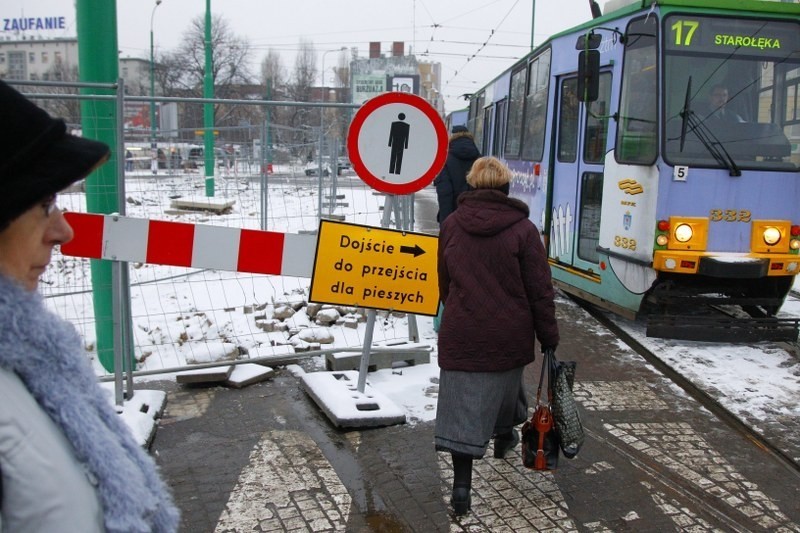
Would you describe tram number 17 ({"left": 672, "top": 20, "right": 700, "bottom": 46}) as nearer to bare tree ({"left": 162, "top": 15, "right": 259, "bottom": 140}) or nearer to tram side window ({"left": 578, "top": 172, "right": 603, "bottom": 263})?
tram side window ({"left": 578, "top": 172, "right": 603, "bottom": 263})

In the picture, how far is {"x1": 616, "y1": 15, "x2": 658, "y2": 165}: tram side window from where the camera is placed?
7168 millimetres

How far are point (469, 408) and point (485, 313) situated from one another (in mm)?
529

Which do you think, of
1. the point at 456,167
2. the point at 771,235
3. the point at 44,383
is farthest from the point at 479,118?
the point at 44,383

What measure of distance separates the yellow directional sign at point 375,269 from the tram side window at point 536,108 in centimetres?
504

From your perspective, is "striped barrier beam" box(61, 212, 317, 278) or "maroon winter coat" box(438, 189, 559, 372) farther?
"striped barrier beam" box(61, 212, 317, 278)

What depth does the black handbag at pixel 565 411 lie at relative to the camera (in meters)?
3.94

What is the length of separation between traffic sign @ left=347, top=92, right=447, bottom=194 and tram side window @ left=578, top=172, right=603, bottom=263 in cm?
350

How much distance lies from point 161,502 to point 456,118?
26.8 m

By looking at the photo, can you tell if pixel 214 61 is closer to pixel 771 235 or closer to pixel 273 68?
pixel 273 68

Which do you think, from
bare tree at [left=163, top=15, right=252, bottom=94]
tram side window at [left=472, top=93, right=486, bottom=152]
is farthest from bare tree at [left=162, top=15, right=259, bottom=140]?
tram side window at [left=472, top=93, right=486, bottom=152]

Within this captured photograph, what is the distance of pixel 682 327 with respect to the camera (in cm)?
705

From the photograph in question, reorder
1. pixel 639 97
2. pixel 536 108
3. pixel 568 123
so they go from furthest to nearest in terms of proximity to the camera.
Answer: pixel 536 108, pixel 568 123, pixel 639 97

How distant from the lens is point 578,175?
28.3 ft

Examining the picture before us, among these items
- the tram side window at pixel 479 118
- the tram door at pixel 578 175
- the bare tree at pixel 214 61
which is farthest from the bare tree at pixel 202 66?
the tram door at pixel 578 175
